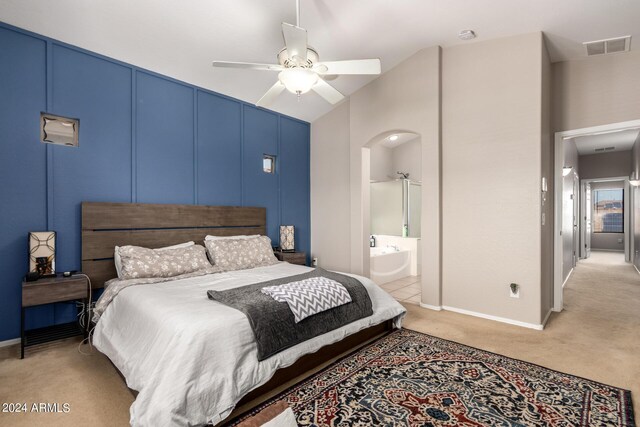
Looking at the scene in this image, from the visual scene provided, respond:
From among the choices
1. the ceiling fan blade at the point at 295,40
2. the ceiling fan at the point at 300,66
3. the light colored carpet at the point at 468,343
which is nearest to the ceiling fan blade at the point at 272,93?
the ceiling fan at the point at 300,66

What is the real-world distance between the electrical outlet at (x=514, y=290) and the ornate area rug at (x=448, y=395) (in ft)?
3.63

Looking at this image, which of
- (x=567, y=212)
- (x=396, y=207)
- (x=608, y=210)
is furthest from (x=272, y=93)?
(x=608, y=210)

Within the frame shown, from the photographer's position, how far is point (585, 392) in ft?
7.29

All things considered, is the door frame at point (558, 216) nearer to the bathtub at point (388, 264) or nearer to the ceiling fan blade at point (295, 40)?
the bathtub at point (388, 264)

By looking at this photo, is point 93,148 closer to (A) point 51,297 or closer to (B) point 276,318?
(A) point 51,297

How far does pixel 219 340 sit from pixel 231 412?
44 cm

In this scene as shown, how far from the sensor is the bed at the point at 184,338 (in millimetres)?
1769

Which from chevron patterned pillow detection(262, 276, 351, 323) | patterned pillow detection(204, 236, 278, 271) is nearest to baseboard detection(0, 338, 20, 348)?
patterned pillow detection(204, 236, 278, 271)

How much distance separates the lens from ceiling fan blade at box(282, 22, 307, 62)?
2.26 metres

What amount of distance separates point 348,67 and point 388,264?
393cm

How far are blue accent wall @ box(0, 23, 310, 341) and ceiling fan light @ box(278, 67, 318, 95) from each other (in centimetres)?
214

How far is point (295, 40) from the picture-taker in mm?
2365

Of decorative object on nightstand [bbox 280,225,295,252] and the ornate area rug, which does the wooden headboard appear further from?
the ornate area rug

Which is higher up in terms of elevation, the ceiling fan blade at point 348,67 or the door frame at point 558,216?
the ceiling fan blade at point 348,67
